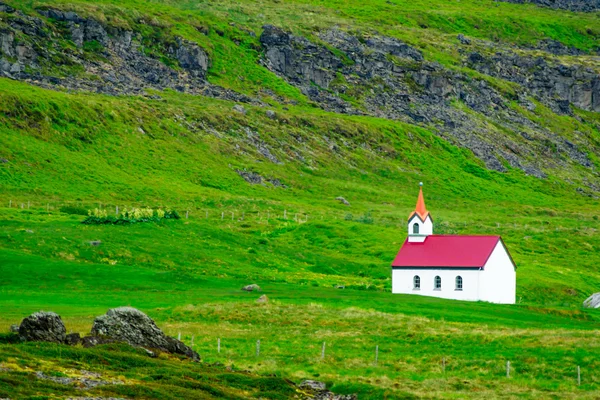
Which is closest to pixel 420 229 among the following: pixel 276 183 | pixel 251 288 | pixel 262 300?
pixel 251 288

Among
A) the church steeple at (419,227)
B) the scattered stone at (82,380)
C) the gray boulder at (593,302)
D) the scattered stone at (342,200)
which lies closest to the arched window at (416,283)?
the church steeple at (419,227)

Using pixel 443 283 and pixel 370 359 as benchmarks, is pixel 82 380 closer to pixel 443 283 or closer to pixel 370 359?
pixel 370 359

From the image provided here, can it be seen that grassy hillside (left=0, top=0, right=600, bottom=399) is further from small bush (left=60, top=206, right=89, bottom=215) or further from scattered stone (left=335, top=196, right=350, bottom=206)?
small bush (left=60, top=206, right=89, bottom=215)

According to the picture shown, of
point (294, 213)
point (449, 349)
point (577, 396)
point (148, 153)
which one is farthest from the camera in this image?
point (148, 153)

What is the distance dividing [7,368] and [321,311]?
3345 centimetres

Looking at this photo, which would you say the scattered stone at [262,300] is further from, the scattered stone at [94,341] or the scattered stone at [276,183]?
the scattered stone at [276,183]

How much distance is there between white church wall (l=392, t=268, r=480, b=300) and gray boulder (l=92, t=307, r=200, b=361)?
46.7 m

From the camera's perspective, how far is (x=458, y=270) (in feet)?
312

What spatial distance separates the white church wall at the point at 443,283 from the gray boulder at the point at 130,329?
1839 inches

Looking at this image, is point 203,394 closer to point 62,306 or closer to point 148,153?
point 62,306

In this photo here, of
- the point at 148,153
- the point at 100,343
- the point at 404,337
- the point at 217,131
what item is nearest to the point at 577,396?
the point at 404,337

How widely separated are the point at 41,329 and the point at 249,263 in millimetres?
54734

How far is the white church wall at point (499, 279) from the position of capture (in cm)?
9488

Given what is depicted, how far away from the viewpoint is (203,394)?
4231 cm
